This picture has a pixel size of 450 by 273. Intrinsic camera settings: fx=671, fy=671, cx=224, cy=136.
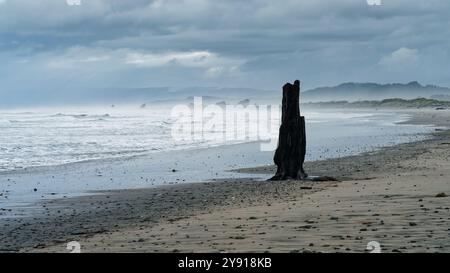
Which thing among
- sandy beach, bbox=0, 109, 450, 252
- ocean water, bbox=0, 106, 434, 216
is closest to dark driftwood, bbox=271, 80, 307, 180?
sandy beach, bbox=0, 109, 450, 252

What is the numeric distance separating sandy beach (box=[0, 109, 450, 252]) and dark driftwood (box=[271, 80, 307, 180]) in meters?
1.09

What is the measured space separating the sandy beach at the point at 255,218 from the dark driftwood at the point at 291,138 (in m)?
1.09

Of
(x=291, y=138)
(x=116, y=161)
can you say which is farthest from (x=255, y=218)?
(x=116, y=161)

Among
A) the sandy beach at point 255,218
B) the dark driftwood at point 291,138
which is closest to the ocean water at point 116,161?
the sandy beach at point 255,218

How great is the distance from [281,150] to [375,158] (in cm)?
848

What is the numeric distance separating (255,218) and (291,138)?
8.78 meters

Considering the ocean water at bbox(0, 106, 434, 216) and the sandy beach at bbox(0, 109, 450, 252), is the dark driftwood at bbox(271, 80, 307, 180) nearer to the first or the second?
the sandy beach at bbox(0, 109, 450, 252)

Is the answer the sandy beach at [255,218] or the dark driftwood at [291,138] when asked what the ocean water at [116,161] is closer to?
the sandy beach at [255,218]

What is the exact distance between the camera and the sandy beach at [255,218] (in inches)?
379

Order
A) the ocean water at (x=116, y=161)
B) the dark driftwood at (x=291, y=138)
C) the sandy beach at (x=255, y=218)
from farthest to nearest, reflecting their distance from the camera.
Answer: the dark driftwood at (x=291, y=138), the ocean water at (x=116, y=161), the sandy beach at (x=255, y=218)

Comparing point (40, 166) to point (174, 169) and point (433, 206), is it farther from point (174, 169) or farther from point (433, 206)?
point (433, 206)

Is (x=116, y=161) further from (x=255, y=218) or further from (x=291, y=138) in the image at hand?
(x=255, y=218)

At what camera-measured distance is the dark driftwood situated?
20938 millimetres
